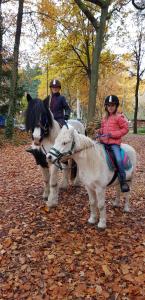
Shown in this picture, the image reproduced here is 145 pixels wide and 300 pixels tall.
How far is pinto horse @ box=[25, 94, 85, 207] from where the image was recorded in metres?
5.42

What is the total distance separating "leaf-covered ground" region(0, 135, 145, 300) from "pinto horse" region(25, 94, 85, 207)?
550 mm

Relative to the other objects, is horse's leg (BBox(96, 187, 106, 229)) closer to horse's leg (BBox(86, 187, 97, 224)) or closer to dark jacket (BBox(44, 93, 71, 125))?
horse's leg (BBox(86, 187, 97, 224))

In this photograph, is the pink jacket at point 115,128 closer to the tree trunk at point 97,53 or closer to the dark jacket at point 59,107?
the dark jacket at point 59,107

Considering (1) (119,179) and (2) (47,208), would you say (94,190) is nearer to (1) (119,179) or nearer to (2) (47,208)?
(1) (119,179)

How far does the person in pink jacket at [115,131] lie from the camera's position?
5422mm

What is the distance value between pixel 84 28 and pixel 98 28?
814cm

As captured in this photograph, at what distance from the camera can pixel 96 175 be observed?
5.10 meters

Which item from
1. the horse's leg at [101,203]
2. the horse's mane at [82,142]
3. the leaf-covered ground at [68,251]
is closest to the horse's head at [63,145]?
the horse's mane at [82,142]

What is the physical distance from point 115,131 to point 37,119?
1.39m

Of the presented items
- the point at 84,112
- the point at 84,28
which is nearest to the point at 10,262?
the point at 84,28

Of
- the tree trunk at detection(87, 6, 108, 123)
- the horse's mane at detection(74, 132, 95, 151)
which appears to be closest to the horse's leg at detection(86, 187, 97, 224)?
the horse's mane at detection(74, 132, 95, 151)

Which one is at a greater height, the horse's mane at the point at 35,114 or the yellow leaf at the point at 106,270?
the horse's mane at the point at 35,114

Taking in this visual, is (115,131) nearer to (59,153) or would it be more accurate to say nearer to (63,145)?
(63,145)

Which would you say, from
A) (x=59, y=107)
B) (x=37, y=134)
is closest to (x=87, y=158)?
(x=37, y=134)
